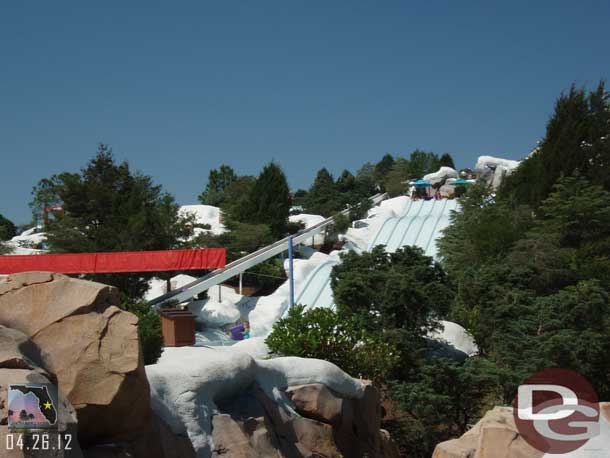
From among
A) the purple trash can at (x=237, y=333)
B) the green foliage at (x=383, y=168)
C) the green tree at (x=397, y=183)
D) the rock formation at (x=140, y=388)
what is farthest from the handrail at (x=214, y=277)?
the green foliage at (x=383, y=168)

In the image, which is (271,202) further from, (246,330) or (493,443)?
(493,443)

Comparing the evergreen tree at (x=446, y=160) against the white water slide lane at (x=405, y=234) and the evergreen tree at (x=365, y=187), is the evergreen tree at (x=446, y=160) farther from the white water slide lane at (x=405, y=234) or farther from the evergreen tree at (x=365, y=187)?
the white water slide lane at (x=405, y=234)

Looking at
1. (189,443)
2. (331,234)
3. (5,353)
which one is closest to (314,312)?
(189,443)

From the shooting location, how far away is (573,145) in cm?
2281

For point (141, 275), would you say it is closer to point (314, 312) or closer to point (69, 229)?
point (69, 229)

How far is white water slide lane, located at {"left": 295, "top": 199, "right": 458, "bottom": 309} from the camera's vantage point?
23.0 metres

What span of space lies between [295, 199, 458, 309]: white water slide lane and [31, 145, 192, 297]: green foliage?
5666 millimetres

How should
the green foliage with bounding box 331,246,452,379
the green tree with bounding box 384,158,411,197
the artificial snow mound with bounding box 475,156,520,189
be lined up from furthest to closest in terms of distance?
the green tree with bounding box 384,158,411,197 → the artificial snow mound with bounding box 475,156,520,189 → the green foliage with bounding box 331,246,452,379

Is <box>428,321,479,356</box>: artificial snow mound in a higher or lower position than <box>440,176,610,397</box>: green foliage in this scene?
lower

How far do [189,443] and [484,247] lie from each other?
14.9 metres

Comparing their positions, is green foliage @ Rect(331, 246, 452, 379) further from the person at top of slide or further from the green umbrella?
the green umbrella

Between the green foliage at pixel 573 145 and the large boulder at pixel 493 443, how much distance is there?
17.0 meters

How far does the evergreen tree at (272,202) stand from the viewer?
32125 millimetres

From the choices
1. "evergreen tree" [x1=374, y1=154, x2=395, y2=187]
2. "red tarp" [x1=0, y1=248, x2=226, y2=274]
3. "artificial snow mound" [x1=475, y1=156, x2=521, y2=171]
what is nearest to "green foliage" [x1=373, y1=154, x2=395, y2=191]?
"evergreen tree" [x1=374, y1=154, x2=395, y2=187]
